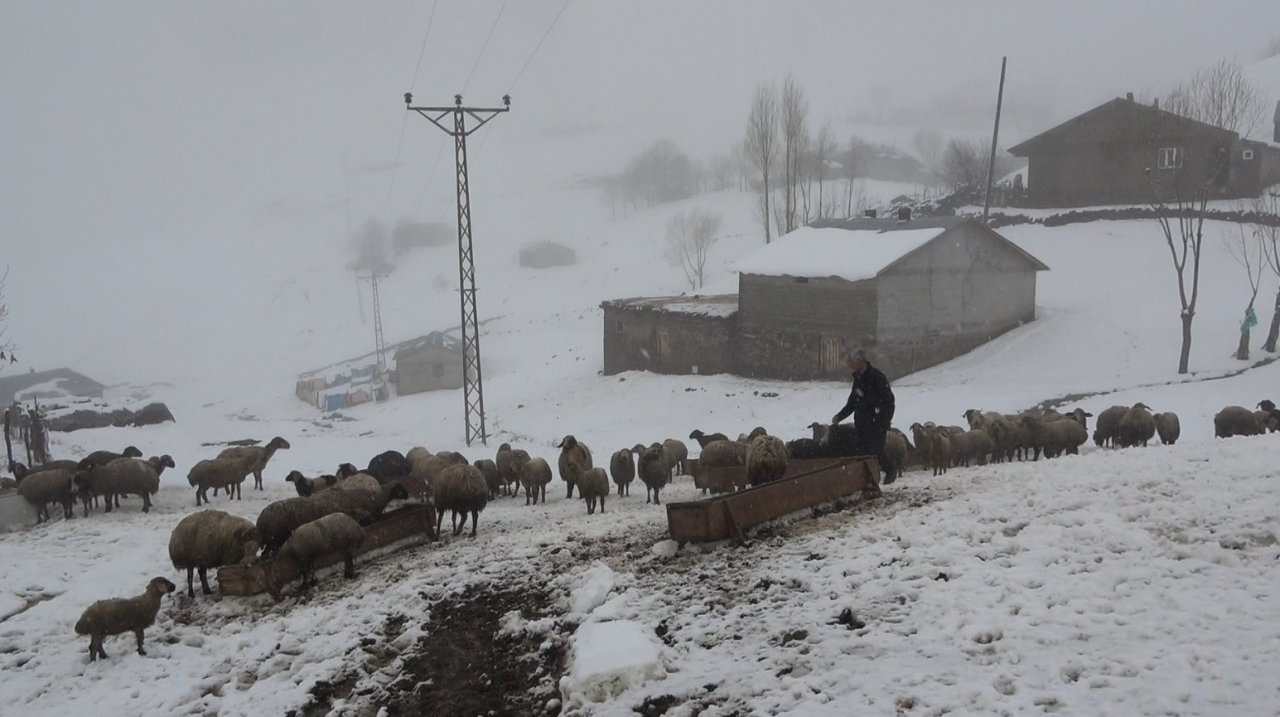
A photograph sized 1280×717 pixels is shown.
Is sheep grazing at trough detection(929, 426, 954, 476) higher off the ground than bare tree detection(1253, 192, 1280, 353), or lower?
lower

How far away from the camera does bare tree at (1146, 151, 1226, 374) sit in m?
27.0

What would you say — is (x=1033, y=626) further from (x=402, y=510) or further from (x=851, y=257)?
(x=851, y=257)

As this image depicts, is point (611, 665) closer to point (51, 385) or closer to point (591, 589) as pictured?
point (591, 589)

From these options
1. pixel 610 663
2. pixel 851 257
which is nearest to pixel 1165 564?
pixel 610 663

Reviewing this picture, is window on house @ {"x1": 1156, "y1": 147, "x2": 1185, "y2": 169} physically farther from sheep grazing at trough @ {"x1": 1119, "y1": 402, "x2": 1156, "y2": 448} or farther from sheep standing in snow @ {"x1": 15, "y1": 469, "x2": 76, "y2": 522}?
sheep standing in snow @ {"x1": 15, "y1": 469, "x2": 76, "y2": 522}

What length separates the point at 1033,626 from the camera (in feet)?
19.7

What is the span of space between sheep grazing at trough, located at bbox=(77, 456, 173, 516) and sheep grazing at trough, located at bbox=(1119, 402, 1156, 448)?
18436 millimetres

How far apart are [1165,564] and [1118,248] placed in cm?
3889

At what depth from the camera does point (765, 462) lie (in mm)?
11117

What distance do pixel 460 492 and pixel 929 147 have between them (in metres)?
112

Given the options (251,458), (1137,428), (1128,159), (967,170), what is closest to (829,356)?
(1137,428)

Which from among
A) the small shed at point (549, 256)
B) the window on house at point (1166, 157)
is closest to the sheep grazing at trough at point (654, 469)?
the window on house at point (1166, 157)

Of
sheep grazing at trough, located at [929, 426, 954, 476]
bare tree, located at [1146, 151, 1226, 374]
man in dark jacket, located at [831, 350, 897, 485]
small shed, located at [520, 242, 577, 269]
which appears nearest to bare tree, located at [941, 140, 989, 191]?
bare tree, located at [1146, 151, 1226, 374]

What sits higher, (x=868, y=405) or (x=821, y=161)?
(x=821, y=161)
